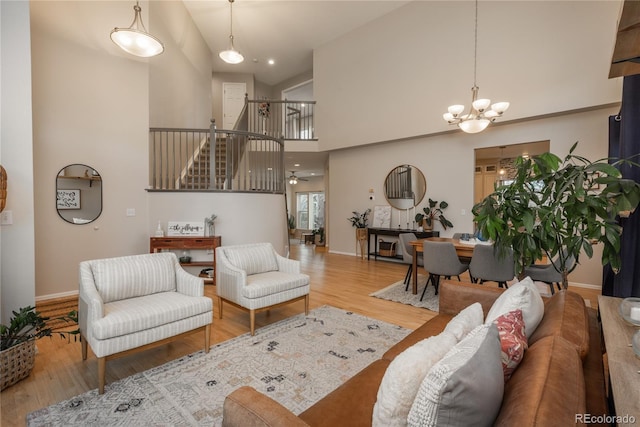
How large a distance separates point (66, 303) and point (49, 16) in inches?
146

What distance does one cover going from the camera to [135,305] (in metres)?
2.42

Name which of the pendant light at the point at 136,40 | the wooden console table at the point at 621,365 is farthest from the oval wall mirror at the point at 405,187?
the pendant light at the point at 136,40

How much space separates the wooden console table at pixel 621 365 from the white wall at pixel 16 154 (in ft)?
13.3

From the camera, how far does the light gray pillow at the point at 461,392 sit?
0.76 metres

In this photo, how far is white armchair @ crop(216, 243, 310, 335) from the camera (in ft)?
9.94

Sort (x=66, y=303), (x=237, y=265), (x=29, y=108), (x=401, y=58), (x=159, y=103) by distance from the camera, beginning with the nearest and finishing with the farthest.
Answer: (x=29, y=108)
(x=237, y=265)
(x=66, y=303)
(x=159, y=103)
(x=401, y=58)

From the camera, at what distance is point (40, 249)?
3.84 m

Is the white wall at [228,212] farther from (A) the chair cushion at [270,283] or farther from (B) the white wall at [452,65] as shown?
(B) the white wall at [452,65]

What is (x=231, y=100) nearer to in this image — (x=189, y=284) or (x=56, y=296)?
(x=56, y=296)

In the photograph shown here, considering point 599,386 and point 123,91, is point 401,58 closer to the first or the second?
point 123,91

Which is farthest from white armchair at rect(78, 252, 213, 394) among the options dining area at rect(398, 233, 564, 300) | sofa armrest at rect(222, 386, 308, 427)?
dining area at rect(398, 233, 564, 300)

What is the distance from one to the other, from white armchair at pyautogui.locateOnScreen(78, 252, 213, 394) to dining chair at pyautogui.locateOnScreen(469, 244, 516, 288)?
10.2ft

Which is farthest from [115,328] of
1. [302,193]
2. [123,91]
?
[302,193]

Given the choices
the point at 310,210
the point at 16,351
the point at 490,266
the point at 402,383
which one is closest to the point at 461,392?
the point at 402,383
